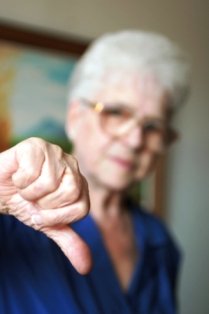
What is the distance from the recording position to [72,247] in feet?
1.37

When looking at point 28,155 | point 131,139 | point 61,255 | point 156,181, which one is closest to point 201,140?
point 156,181

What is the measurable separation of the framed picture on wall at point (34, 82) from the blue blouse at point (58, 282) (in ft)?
1.40

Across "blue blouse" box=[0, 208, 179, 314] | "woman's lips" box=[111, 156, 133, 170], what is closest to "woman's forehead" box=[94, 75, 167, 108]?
"woman's lips" box=[111, 156, 133, 170]

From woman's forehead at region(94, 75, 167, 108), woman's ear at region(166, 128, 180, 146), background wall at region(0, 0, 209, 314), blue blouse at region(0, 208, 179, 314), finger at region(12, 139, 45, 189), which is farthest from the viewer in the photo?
background wall at region(0, 0, 209, 314)

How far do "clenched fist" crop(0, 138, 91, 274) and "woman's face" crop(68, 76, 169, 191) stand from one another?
58 cm

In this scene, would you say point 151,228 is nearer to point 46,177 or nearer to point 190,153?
point 190,153

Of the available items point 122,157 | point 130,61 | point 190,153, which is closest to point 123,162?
point 122,157

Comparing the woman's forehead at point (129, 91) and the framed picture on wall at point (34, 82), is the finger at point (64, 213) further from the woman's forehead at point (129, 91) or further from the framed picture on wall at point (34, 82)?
the framed picture on wall at point (34, 82)

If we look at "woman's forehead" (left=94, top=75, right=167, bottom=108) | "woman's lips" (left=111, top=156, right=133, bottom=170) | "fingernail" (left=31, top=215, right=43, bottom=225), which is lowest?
"woman's lips" (left=111, top=156, right=133, bottom=170)

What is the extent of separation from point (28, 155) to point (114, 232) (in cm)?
73

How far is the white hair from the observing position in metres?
1.01

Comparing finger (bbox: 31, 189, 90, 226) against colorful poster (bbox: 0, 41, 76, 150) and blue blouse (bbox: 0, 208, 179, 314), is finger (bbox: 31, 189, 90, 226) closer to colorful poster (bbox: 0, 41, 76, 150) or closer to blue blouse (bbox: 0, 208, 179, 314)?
blue blouse (bbox: 0, 208, 179, 314)

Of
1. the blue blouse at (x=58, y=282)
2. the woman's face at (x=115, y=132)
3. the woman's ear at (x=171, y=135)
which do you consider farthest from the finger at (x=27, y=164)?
the woman's ear at (x=171, y=135)

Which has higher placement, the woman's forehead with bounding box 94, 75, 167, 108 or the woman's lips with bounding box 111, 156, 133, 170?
the woman's forehead with bounding box 94, 75, 167, 108
